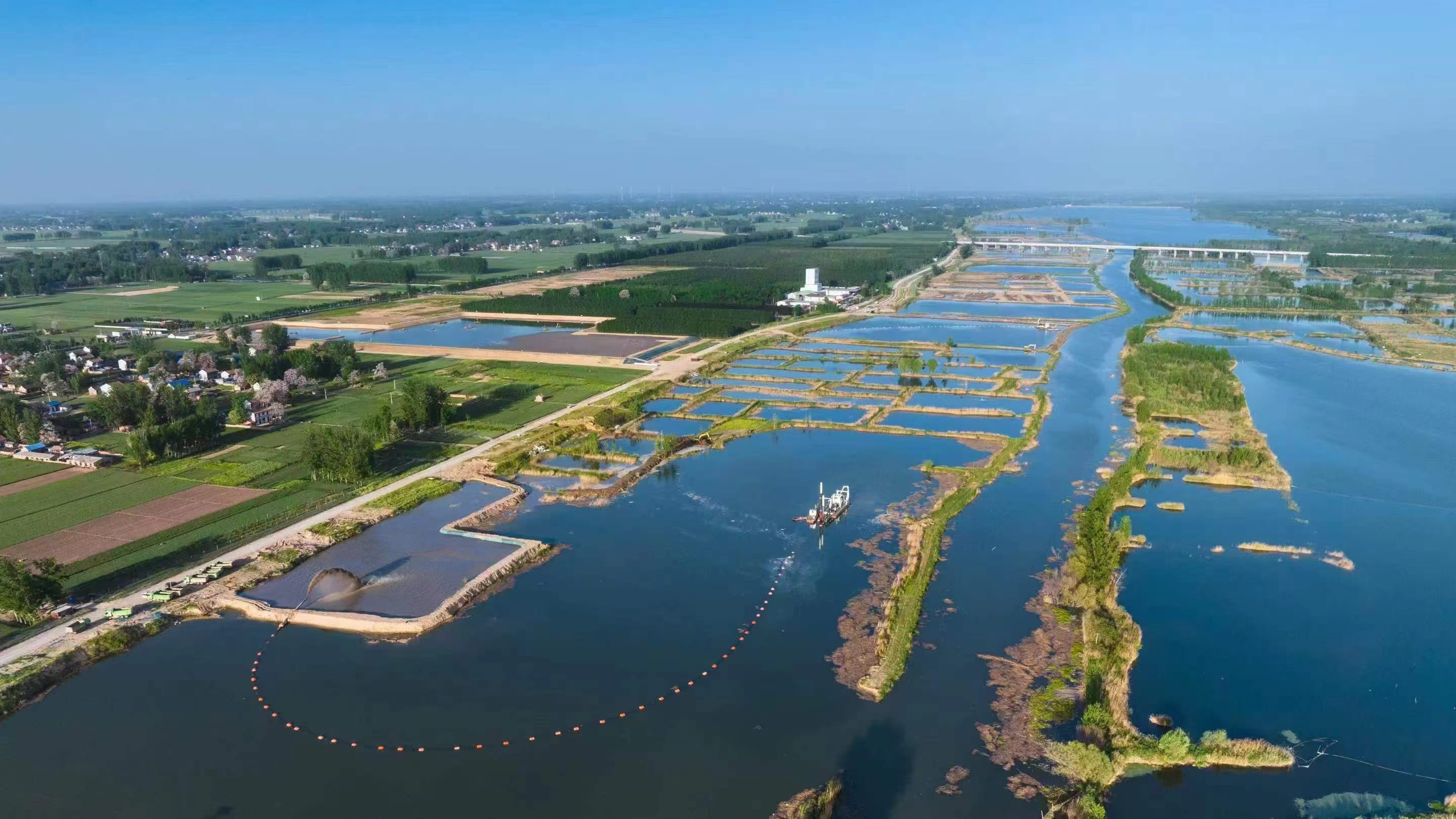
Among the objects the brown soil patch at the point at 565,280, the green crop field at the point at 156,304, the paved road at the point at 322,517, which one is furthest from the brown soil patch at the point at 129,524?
the brown soil patch at the point at 565,280

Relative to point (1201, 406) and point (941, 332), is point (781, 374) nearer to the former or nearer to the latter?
point (941, 332)

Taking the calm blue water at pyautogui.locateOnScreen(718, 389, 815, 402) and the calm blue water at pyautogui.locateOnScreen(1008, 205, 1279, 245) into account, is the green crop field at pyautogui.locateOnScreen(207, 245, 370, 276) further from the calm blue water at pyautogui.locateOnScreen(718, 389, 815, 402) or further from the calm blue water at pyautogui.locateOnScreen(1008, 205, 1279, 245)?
the calm blue water at pyautogui.locateOnScreen(1008, 205, 1279, 245)

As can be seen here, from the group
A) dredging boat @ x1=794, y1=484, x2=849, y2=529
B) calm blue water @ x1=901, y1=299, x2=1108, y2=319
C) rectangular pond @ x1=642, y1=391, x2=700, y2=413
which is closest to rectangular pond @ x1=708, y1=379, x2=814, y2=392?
rectangular pond @ x1=642, y1=391, x2=700, y2=413

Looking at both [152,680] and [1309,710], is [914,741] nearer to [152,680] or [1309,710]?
[1309,710]

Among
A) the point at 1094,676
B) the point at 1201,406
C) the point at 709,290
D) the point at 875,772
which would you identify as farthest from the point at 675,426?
the point at 709,290

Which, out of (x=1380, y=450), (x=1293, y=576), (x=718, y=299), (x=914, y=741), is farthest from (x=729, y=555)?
(x=718, y=299)
